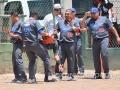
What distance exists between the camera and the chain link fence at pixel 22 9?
1359 cm

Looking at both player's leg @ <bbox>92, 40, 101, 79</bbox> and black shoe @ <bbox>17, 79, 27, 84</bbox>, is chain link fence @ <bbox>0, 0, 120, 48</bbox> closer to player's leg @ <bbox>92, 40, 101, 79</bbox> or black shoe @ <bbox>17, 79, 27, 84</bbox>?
player's leg @ <bbox>92, 40, 101, 79</bbox>

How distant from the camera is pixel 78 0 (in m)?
16.5

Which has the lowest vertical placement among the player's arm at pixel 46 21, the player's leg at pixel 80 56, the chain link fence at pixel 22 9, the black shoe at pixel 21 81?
the black shoe at pixel 21 81

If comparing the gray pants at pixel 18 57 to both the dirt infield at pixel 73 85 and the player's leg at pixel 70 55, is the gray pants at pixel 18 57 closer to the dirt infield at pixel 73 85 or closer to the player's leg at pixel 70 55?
the dirt infield at pixel 73 85

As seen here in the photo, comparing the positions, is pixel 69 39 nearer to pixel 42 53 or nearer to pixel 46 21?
pixel 42 53

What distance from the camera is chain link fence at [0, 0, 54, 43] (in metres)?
13.6

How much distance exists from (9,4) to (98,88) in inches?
237

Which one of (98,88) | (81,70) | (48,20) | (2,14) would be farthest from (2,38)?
(98,88)

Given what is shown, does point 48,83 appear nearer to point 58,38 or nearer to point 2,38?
point 58,38

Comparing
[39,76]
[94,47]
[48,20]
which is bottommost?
[39,76]

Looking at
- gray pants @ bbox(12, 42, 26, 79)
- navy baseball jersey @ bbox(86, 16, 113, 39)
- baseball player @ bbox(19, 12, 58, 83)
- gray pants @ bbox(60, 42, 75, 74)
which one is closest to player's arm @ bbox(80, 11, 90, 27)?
Answer: navy baseball jersey @ bbox(86, 16, 113, 39)

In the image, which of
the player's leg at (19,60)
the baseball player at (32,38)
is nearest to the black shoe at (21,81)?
the player's leg at (19,60)

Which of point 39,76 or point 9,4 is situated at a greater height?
point 9,4

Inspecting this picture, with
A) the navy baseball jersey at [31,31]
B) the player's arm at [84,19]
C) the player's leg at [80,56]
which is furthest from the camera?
the player's leg at [80,56]
